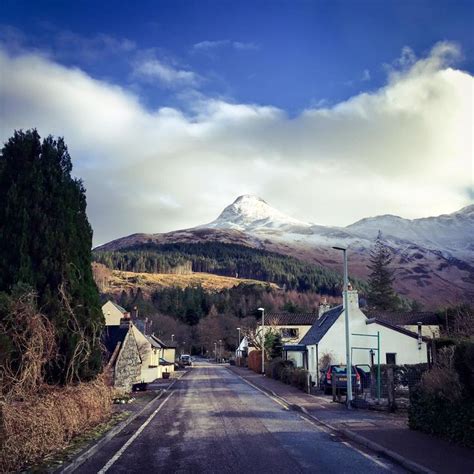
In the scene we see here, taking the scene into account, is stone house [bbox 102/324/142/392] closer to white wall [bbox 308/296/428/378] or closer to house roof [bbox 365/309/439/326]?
white wall [bbox 308/296/428/378]

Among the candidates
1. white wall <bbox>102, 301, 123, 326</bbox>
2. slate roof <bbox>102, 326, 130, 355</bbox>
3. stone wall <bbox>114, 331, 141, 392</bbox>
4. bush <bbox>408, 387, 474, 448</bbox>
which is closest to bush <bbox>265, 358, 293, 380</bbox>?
stone wall <bbox>114, 331, 141, 392</bbox>

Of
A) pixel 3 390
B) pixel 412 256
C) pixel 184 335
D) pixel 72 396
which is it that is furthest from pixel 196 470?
pixel 412 256

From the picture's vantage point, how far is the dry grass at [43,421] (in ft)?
33.1

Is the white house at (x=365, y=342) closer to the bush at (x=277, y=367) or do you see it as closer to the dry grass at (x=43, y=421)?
the bush at (x=277, y=367)

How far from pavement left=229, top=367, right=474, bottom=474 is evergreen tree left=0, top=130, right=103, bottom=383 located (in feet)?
26.0

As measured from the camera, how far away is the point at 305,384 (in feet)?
106

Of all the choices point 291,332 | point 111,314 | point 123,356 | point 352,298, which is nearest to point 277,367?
point 352,298

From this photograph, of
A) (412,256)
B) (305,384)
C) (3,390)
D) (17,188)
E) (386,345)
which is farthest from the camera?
(412,256)

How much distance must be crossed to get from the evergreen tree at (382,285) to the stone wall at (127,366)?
7583 centimetres

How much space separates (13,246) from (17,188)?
6.02 feet

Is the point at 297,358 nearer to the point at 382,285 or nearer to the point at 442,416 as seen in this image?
the point at 442,416

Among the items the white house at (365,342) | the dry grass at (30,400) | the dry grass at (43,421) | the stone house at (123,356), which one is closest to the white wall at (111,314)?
the stone house at (123,356)

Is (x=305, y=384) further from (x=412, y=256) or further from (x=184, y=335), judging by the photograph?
(x=412, y=256)

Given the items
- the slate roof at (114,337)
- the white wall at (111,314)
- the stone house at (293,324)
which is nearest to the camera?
the slate roof at (114,337)
